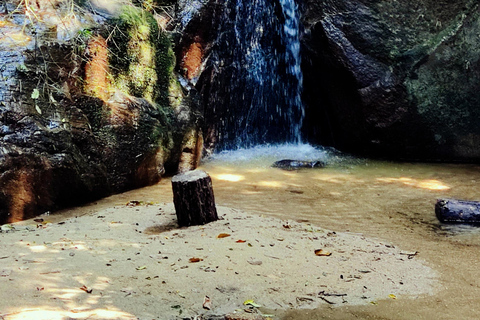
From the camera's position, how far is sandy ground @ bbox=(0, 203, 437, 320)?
2.55 meters

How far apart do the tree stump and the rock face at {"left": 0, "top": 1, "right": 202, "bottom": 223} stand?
2.05 meters

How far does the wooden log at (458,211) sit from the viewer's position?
16.8ft

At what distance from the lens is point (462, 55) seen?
8.52 meters

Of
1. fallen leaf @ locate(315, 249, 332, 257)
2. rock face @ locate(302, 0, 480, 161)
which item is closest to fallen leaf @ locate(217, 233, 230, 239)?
fallen leaf @ locate(315, 249, 332, 257)

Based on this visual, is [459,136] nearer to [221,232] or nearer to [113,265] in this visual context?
[221,232]

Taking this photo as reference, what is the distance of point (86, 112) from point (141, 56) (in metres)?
1.69

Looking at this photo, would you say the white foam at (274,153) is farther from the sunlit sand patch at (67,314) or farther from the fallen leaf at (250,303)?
the sunlit sand patch at (67,314)

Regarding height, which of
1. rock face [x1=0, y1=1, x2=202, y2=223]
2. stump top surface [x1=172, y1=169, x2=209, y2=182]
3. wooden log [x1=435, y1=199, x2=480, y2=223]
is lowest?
wooden log [x1=435, y1=199, x2=480, y2=223]

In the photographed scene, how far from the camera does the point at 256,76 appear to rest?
10742 millimetres

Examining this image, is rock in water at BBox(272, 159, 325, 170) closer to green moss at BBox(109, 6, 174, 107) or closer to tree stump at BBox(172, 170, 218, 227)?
green moss at BBox(109, 6, 174, 107)

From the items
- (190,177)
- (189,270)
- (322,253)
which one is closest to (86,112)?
(190,177)

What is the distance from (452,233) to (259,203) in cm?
244

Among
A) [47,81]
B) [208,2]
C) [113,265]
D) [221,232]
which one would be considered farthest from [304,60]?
[113,265]

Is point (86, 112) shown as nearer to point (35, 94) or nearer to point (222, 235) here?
point (35, 94)
